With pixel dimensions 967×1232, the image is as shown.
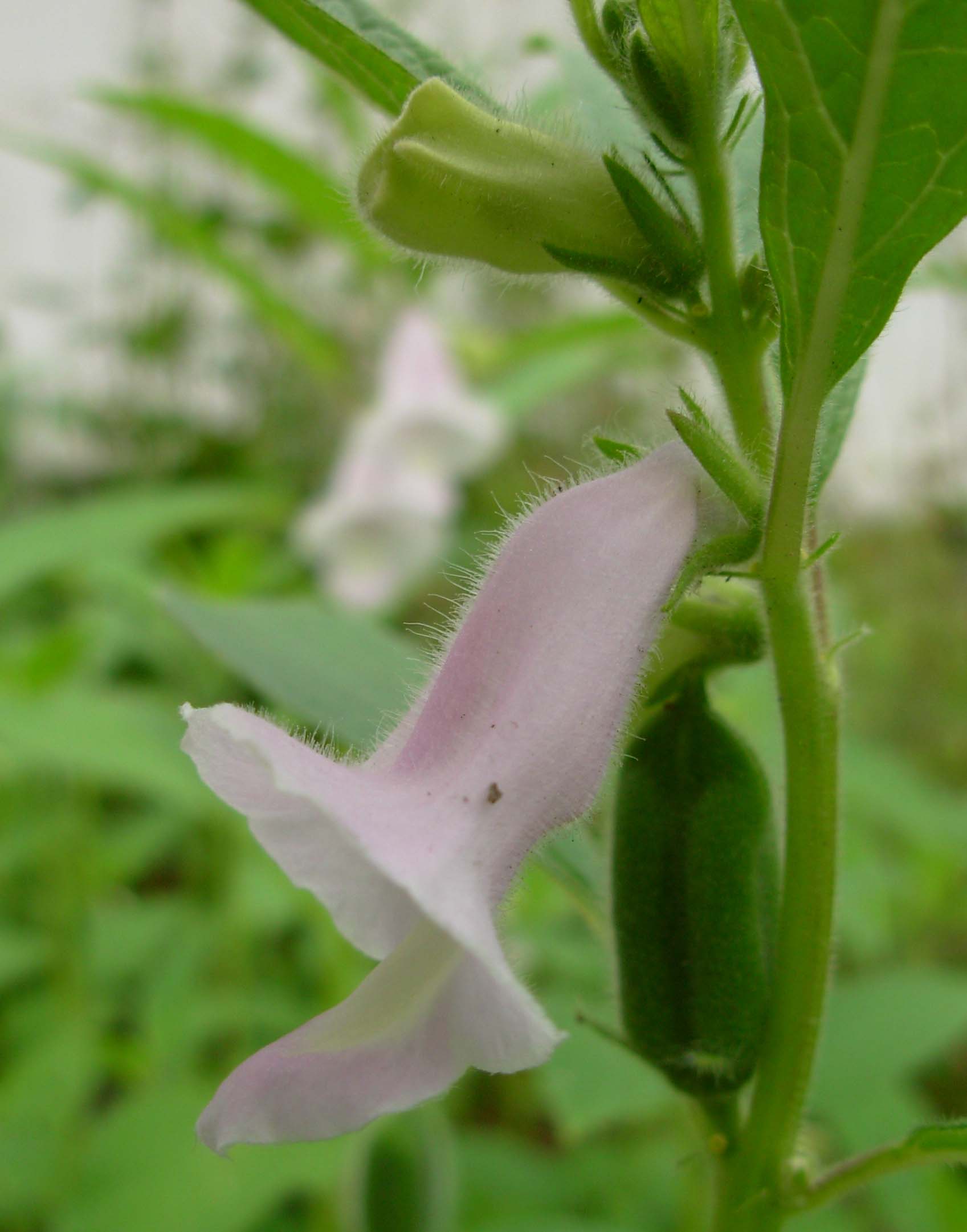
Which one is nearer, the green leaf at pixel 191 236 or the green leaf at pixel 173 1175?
the green leaf at pixel 173 1175

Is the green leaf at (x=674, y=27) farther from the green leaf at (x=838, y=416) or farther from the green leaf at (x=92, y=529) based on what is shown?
the green leaf at (x=92, y=529)

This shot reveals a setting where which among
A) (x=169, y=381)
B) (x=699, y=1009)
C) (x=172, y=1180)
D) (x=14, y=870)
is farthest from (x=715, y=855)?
(x=169, y=381)

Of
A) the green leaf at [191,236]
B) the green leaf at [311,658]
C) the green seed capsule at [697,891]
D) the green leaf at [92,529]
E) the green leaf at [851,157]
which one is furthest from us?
the green leaf at [191,236]

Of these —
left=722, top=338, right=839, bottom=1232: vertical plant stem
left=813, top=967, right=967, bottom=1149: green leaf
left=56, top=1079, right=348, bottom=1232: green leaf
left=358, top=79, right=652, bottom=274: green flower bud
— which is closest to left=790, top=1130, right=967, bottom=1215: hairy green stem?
left=722, top=338, right=839, bottom=1232: vertical plant stem

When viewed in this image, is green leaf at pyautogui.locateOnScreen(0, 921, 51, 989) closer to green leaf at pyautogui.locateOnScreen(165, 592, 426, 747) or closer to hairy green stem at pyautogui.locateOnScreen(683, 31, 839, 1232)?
green leaf at pyautogui.locateOnScreen(165, 592, 426, 747)

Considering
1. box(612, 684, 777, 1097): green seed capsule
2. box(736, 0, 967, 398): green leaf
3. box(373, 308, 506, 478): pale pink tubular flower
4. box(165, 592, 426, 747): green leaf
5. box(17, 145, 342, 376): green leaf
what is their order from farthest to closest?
box(373, 308, 506, 478): pale pink tubular flower → box(17, 145, 342, 376): green leaf → box(165, 592, 426, 747): green leaf → box(612, 684, 777, 1097): green seed capsule → box(736, 0, 967, 398): green leaf

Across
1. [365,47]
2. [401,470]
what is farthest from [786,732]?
[401,470]

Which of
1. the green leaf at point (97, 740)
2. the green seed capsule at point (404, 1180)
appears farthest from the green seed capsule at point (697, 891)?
the green leaf at point (97, 740)
